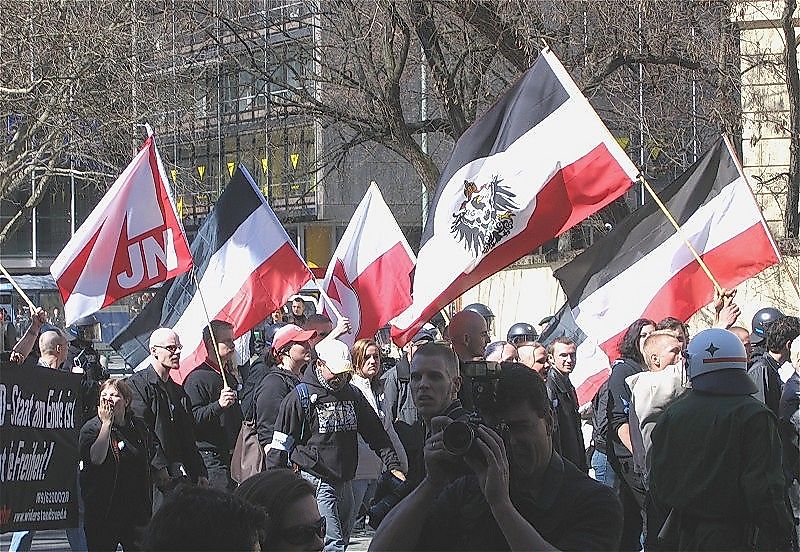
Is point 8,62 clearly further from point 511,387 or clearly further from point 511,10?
point 511,387

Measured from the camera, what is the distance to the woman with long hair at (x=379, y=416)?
920 cm

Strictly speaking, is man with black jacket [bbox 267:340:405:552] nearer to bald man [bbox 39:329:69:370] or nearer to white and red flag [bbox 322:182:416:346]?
bald man [bbox 39:329:69:370]

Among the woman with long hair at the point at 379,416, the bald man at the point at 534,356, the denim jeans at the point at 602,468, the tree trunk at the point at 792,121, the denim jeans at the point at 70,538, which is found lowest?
the denim jeans at the point at 70,538

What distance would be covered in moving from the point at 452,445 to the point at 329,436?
504 cm

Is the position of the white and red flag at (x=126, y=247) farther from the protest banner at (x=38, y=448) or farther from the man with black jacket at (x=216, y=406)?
the protest banner at (x=38, y=448)

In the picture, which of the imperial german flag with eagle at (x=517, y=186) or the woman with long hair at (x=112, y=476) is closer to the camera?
the woman with long hair at (x=112, y=476)

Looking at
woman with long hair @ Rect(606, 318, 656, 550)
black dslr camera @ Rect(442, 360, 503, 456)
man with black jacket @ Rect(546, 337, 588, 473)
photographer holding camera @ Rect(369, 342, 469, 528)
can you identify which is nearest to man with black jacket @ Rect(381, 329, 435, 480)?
man with black jacket @ Rect(546, 337, 588, 473)

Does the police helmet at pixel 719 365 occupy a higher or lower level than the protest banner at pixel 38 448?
higher

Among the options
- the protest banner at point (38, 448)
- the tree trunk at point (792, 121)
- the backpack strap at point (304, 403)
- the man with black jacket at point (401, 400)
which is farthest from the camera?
the tree trunk at point (792, 121)

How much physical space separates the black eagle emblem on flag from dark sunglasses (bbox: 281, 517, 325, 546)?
197 inches

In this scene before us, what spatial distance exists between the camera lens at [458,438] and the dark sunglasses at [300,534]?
424 mm

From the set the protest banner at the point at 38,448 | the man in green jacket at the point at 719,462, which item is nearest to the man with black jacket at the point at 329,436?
the protest banner at the point at 38,448

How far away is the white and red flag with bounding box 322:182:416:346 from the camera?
12.1 m

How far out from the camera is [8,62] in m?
23.2
